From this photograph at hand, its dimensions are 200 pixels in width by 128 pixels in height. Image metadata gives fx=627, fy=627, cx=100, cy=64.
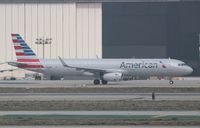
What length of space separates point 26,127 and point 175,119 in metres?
7.04

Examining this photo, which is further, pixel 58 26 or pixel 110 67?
pixel 58 26

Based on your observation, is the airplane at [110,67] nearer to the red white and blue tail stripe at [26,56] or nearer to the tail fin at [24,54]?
the red white and blue tail stripe at [26,56]

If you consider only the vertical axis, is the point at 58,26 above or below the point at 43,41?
above

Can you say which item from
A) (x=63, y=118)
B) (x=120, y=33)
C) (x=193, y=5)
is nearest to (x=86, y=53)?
(x=120, y=33)

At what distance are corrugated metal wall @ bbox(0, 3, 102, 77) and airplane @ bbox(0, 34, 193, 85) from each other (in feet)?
107

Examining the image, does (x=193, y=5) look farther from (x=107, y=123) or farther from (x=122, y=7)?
(x=107, y=123)

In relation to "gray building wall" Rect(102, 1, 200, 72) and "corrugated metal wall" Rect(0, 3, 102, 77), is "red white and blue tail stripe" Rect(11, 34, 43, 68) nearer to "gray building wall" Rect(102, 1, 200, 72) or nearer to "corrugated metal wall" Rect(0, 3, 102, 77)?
"corrugated metal wall" Rect(0, 3, 102, 77)

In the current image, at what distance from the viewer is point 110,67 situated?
75.9 metres

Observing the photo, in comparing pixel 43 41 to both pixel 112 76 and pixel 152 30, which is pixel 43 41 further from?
pixel 112 76

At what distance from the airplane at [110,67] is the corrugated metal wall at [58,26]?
107 feet

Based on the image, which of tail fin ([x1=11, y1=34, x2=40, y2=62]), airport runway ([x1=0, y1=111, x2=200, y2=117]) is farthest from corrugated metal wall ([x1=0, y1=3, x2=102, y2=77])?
airport runway ([x1=0, y1=111, x2=200, y2=117])

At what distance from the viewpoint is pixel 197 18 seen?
388 ft

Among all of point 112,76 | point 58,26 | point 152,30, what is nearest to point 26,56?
point 112,76

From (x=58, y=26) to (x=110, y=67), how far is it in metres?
37.5
